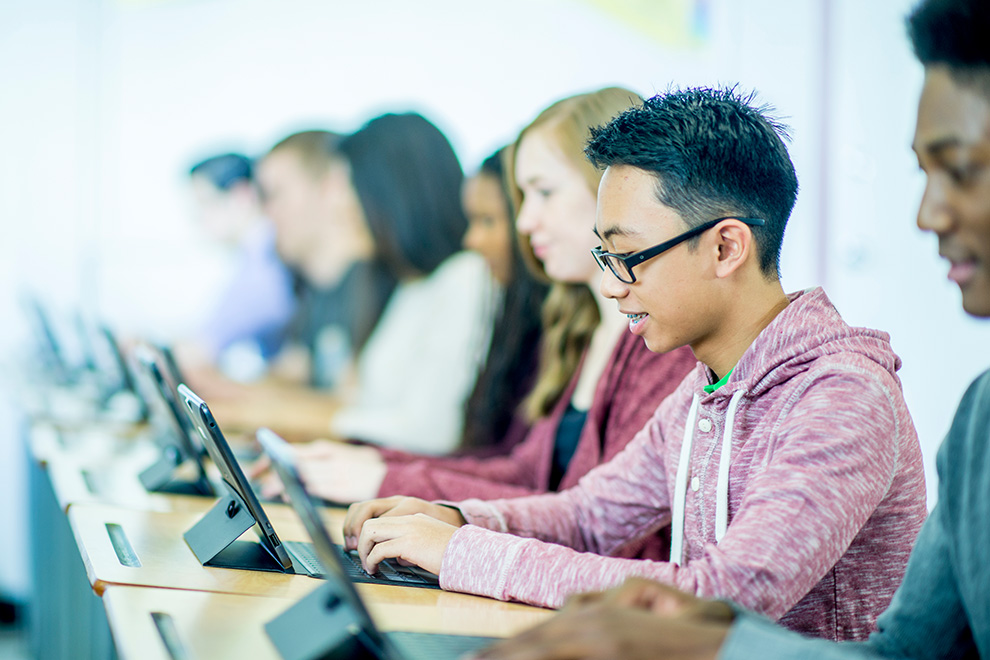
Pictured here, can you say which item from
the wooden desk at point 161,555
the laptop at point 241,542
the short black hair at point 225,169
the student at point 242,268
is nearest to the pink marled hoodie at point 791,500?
the laptop at point 241,542

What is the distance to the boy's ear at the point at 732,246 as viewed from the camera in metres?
1.14

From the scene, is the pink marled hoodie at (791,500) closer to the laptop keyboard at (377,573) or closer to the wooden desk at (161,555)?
the laptop keyboard at (377,573)

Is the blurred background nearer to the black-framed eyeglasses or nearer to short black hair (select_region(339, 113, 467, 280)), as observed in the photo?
short black hair (select_region(339, 113, 467, 280))

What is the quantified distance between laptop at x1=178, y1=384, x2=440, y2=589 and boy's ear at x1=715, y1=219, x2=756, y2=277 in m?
0.53

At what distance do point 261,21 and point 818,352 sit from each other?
4.42 m

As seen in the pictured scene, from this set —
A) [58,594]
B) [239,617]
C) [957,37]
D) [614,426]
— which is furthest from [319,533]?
[58,594]

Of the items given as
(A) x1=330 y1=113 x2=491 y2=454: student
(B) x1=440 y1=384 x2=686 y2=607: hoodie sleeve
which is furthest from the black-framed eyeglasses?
(A) x1=330 y1=113 x2=491 y2=454: student

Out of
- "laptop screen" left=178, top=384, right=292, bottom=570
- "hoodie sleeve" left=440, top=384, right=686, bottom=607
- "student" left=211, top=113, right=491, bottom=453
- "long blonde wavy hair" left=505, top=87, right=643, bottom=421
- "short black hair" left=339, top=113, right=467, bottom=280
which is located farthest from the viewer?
"short black hair" left=339, top=113, right=467, bottom=280

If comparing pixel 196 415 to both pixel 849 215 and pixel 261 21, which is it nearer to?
pixel 849 215

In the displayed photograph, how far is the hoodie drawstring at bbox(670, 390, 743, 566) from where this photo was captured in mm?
1144

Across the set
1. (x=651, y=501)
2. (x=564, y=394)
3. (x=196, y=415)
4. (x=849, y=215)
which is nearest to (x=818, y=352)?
(x=651, y=501)

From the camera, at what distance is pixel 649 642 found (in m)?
0.74

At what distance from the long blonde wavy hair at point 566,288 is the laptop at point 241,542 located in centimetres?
84

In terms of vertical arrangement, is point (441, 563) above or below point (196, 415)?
below
